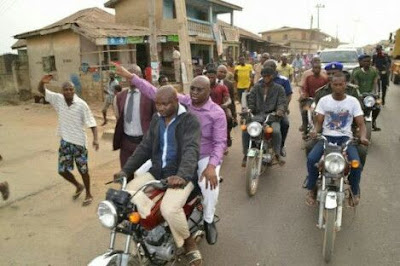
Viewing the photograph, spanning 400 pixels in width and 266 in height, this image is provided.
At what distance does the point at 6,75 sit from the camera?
71.8ft

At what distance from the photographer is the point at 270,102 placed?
582 cm

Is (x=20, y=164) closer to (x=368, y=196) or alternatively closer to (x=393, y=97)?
(x=368, y=196)

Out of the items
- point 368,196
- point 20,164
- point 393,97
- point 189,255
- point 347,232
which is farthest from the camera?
point 393,97

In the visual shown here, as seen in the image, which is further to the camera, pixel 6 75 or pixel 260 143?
pixel 6 75

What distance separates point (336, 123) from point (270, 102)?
1552 mm

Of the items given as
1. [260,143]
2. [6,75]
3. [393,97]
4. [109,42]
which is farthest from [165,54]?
[260,143]

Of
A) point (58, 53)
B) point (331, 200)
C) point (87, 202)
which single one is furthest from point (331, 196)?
point (58, 53)

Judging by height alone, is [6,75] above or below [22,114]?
above

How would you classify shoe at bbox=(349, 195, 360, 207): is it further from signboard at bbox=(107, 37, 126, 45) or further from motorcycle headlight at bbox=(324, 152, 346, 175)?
signboard at bbox=(107, 37, 126, 45)

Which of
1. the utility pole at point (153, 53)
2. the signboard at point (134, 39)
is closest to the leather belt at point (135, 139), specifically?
the utility pole at point (153, 53)

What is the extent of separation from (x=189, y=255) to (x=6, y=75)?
73.4 ft

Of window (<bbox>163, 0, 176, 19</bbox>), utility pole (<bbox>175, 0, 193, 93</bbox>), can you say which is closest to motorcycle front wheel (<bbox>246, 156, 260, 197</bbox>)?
utility pole (<bbox>175, 0, 193, 93</bbox>)

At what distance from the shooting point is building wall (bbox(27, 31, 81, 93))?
17.2 m

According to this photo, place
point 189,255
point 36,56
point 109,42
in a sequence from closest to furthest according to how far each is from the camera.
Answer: point 189,255, point 109,42, point 36,56
